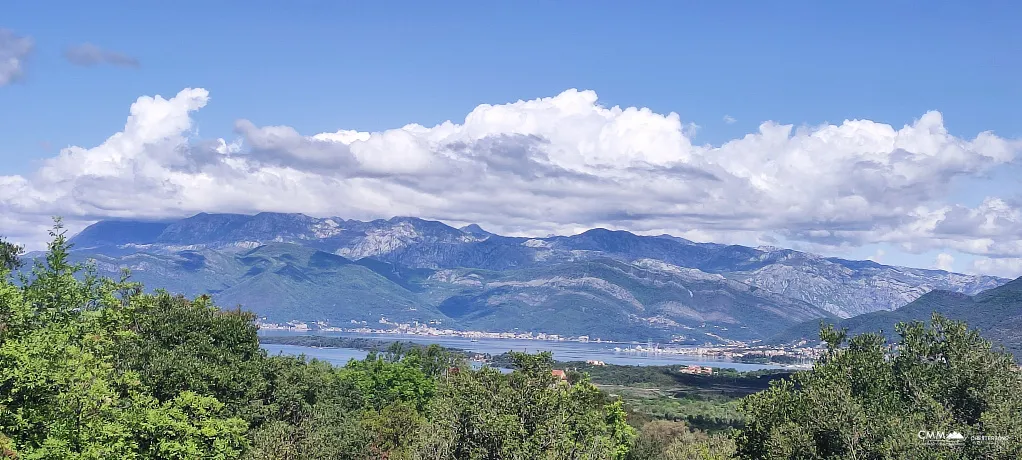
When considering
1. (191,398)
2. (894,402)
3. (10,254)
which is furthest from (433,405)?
(10,254)

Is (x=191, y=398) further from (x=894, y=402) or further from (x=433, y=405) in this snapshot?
(x=894, y=402)

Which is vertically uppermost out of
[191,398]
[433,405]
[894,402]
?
[894,402]

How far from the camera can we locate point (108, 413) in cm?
3170

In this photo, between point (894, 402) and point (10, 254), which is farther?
point (10, 254)

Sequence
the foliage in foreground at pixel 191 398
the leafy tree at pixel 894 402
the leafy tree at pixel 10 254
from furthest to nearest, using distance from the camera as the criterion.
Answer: the leafy tree at pixel 10 254 → the leafy tree at pixel 894 402 → the foliage in foreground at pixel 191 398

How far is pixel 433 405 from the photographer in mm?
41438

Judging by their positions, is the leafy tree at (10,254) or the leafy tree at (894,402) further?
the leafy tree at (10,254)

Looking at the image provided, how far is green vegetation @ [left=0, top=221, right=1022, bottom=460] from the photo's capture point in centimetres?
2883

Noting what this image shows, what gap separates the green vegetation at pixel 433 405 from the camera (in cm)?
2883

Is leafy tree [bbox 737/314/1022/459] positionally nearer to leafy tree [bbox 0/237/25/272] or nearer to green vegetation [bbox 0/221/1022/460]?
green vegetation [bbox 0/221/1022/460]

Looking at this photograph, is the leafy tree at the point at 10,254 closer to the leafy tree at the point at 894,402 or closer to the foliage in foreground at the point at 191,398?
the foliage in foreground at the point at 191,398

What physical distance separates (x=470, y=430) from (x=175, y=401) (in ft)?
43.4

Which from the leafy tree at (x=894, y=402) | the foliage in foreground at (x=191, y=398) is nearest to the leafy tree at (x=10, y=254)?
the foliage in foreground at (x=191, y=398)

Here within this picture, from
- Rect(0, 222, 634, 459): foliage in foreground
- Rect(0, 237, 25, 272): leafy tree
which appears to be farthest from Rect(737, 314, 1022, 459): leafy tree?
Rect(0, 237, 25, 272): leafy tree
